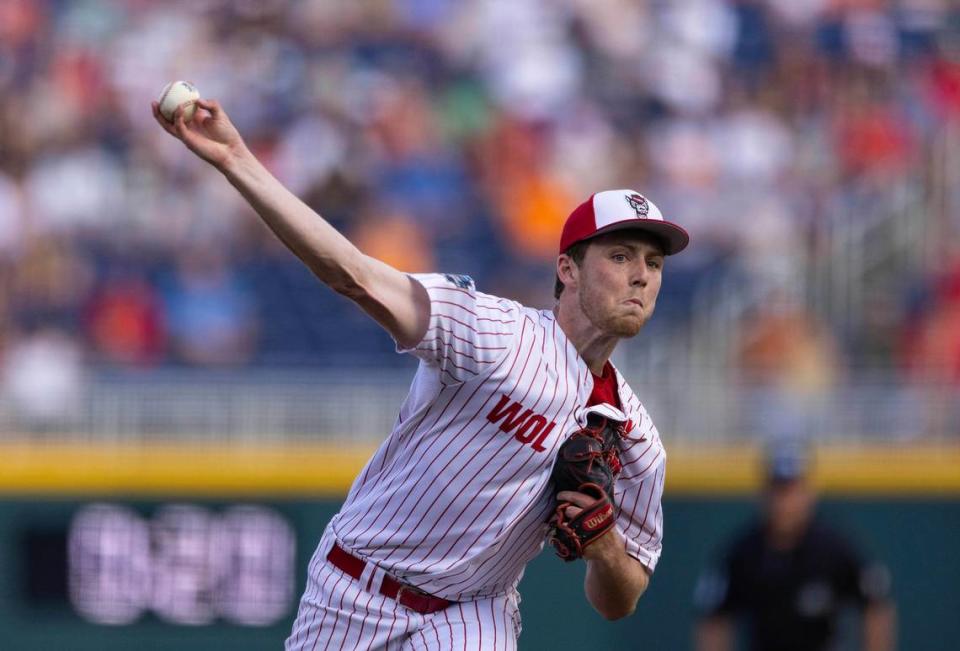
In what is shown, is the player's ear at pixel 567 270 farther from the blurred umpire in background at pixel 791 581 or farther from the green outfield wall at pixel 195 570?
the green outfield wall at pixel 195 570

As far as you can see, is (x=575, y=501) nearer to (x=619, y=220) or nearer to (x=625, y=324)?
(x=625, y=324)

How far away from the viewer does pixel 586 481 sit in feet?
12.4

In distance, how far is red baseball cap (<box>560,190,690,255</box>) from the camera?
149 inches

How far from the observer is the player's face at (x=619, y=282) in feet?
12.4

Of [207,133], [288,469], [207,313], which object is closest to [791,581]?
[288,469]

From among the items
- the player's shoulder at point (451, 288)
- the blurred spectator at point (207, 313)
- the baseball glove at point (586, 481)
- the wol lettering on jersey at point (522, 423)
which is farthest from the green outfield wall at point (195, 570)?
the player's shoulder at point (451, 288)

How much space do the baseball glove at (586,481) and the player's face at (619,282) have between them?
0.85 feet

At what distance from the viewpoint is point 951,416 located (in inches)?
345

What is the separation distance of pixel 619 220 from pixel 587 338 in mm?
324

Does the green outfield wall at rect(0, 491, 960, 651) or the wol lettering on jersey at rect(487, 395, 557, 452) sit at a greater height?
the wol lettering on jersey at rect(487, 395, 557, 452)

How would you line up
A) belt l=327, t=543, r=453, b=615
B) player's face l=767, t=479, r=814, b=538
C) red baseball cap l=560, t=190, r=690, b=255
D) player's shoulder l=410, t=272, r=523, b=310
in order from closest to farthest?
1. player's shoulder l=410, t=272, r=523, b=310
2. red baseball cap l=560, t=190, r=690, b=255
3. belt l=327, t=543, r=453, b=615
4. player's face l=767, t=479, r=814, b=538

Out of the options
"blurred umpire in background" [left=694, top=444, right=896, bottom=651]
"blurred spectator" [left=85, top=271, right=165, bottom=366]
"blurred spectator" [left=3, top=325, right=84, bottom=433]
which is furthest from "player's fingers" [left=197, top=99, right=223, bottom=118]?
"blurred spectator" [left=85, top=271, right=165, bottom=366]

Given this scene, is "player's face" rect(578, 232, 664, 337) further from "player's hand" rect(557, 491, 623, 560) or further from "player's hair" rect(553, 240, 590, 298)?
"player's hand" rect(557, 491, 623, 560)

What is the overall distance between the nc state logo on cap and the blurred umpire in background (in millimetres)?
3558
